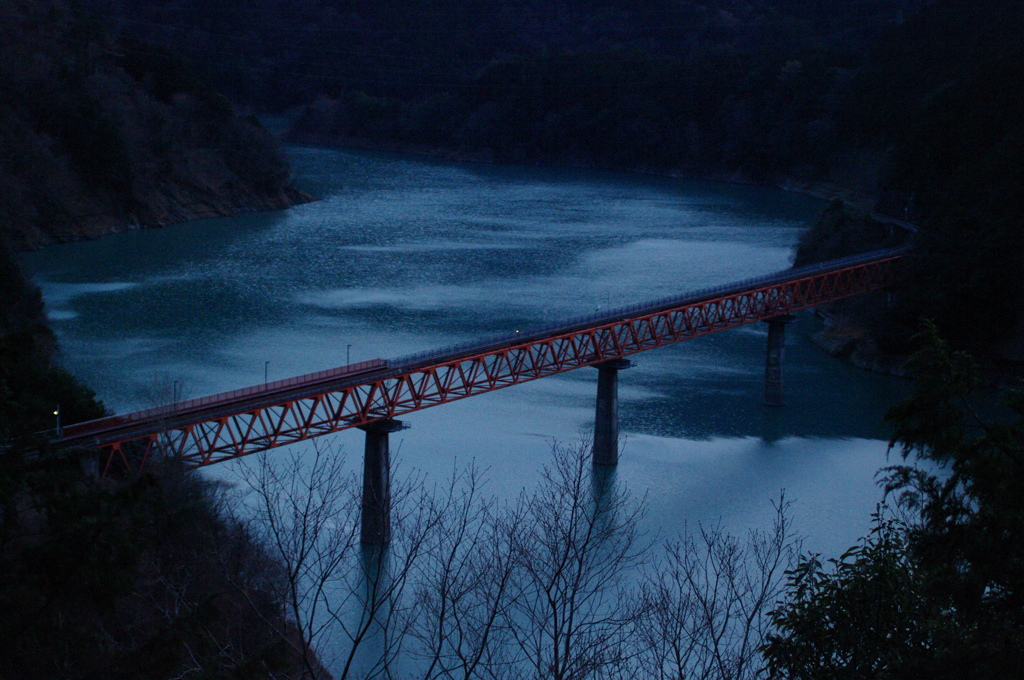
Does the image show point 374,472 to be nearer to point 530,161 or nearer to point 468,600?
point 468,600

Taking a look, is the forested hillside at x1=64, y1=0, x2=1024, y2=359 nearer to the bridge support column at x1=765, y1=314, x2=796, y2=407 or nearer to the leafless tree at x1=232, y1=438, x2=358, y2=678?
the bridge support column at x1=765, y1=314, x2=796, y2=407

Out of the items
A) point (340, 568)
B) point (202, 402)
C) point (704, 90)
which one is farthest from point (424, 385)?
point (704, 90)

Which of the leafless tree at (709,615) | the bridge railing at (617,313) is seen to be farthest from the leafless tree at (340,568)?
the leafless tree at (709,615)

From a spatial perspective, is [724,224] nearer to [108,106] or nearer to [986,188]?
[986,188]

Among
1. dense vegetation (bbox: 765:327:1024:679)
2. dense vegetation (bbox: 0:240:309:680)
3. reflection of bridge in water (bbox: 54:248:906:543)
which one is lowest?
reflection of bridge in water (bbox: 54:248:906:543)

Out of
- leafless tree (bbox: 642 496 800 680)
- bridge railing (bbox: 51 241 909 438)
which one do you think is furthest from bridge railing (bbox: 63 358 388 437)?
leafless tree (bbox: 642 496 800 680)

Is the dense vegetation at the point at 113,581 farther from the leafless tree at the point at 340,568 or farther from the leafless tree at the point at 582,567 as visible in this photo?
the leafless tree at the point at 582,567
